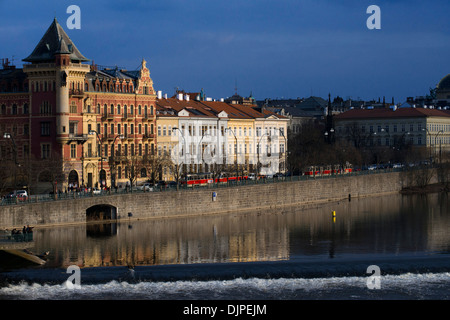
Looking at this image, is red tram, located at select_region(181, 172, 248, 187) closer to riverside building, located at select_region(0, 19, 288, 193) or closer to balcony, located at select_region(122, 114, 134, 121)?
riverside building, located at select_region(0, 19, 288, 193)

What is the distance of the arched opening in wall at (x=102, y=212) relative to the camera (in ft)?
271

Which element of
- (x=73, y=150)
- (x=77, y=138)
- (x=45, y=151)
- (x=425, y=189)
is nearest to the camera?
(x=77, y=138)

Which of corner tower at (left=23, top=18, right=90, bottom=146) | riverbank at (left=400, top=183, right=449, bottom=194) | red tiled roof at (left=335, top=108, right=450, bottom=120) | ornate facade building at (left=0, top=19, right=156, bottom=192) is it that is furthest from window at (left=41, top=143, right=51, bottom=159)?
red tiled roof at (left=335, top=108, right=450, bottom=120)

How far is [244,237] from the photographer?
253 feet

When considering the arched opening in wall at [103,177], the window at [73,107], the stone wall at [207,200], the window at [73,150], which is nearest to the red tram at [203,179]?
the stone wall at [207,200]

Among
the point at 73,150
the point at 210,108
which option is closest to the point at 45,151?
the point at 73,150

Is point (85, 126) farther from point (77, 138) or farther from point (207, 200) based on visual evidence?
point (207, 200)

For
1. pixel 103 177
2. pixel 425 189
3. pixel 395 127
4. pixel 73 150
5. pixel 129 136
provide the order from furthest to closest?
pixel 395 127 < pixel 425 189 < pixel 129 136 < pixel 103 177 < pixel 73 150

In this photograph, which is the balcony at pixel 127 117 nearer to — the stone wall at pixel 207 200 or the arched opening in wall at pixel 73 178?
the arched opening in wall at pixel 73 178

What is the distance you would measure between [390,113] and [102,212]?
9387 centimetres

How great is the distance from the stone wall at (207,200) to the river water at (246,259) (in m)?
1.60

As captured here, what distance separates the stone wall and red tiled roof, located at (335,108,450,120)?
43936 millimetres

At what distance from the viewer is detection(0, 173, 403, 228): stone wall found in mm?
76431

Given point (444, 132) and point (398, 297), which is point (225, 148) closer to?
point (444, 132)
